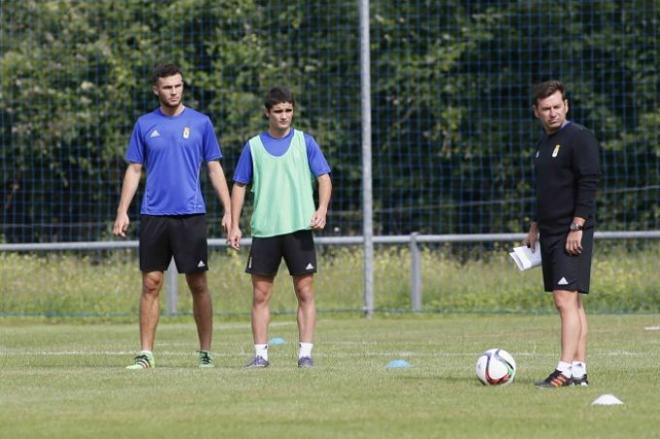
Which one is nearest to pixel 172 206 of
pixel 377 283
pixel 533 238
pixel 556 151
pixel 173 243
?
pixel 173 243

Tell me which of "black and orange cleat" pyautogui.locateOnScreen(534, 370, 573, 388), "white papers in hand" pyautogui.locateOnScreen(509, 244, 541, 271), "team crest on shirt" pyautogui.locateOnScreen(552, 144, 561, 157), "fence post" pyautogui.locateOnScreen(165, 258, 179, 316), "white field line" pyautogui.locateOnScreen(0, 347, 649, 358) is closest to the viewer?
"black and orange cleat" pyautogui.locateOnScreen(534, 370, 573, 388)

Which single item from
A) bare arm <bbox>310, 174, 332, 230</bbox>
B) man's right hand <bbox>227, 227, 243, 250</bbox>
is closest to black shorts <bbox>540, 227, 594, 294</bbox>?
bare arm <bbox>310, 174, 332, 230</bbox>

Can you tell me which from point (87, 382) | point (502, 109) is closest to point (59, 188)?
point (502, 109)

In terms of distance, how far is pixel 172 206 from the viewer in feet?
41.0

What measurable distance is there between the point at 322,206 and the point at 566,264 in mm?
2529

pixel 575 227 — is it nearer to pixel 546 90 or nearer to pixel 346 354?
pixel 546 90

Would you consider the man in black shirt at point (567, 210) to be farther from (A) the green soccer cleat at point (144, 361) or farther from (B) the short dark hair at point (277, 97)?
(A) the green soccer cleat at point (144, 361)

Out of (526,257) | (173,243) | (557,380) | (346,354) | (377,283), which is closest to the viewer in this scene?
(557,380)

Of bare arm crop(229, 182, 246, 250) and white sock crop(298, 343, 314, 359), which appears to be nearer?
white sock crop(298, 343, 314, 359)

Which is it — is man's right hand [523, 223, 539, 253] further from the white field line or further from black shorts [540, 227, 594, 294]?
the white field line

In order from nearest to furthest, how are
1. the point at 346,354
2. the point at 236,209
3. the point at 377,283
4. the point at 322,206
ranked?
the point at 322,206 → the point at 236,209 → the point at 346,354 → the point at 377,283

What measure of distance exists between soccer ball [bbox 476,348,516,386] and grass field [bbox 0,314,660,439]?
11 centimetres

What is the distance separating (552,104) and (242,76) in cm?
2194

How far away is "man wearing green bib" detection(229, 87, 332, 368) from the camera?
12.4 meters
